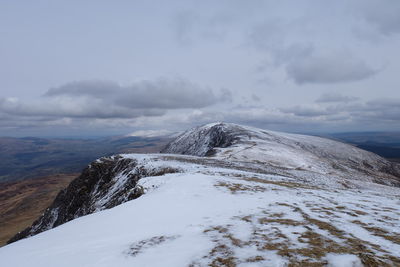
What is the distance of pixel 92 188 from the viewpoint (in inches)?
1436

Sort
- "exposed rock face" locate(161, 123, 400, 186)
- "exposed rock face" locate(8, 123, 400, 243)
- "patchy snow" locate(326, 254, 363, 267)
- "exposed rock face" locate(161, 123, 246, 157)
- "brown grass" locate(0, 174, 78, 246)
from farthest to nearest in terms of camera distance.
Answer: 1. "brown grass" locate(0, 174, 78, 246)
2. "exposed rock face" locate(161, 123, 246, 157)
3. "exposed rock face" locate(161, 123, 400, 186)
4. "exposed rock face" locate(8, 123, 400, 243)
5. "patchy snow" locate(326, 254, 363, 267)

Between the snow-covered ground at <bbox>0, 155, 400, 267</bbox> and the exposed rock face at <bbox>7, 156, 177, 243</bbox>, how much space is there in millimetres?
15624

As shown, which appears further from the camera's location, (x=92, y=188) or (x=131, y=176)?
(x=92, y=188)

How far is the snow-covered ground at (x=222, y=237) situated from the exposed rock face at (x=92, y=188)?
1562cm

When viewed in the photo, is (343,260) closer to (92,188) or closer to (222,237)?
(222,237)

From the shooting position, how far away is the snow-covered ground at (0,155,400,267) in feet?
21.9

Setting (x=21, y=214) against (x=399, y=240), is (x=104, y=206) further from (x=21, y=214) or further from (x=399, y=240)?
(x=21, y=214)

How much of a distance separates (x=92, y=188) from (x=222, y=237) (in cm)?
3447

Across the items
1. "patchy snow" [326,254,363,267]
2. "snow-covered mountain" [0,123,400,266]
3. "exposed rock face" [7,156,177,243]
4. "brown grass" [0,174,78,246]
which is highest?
"patchy snow" [326,254,363,267]

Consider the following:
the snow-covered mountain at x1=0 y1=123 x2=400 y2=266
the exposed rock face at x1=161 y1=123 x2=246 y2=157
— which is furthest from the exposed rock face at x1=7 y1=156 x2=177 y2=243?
the exposed rock face at x1=161 y1=123 x2=246 y2=157

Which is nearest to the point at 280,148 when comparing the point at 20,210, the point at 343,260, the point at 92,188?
the point at 92,188

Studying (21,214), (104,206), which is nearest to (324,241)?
(104,206)

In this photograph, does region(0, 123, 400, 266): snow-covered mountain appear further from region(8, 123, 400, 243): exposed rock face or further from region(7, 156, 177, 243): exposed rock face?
region(7, 156, 177, 243): exposed rock face

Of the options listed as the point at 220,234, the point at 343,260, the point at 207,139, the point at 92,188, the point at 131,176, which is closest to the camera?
the point at 343,260
